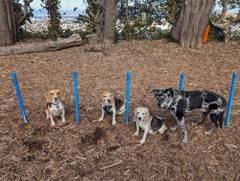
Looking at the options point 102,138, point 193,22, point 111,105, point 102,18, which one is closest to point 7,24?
point 102,18

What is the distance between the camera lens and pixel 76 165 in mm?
3430

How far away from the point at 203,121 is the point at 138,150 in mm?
1848

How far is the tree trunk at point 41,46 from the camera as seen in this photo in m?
8.54

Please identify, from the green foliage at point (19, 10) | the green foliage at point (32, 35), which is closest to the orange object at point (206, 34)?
the green foliage at point (32, 35)

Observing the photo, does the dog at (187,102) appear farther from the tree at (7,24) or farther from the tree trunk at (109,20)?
the tree at (7,24)

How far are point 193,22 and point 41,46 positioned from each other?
7.37 metres

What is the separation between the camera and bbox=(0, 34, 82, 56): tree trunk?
28.0 feet

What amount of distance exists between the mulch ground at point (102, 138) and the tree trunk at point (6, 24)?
2.02 meters

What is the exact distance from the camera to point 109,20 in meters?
9.92

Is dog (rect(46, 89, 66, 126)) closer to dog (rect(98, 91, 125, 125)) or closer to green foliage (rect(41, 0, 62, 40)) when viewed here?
dog (rect(98, 91, 125, 125))

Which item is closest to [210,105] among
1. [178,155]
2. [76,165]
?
[178,155]

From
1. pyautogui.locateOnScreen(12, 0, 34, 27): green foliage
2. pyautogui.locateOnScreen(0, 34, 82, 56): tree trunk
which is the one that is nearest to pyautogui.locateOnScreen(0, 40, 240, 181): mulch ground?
pyautogui.locateOnScreen(0, 34, 82, 56): tree trunk

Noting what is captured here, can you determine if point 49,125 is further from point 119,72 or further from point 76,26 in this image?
point 76,26

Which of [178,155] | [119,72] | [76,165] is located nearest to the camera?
[76,165]
